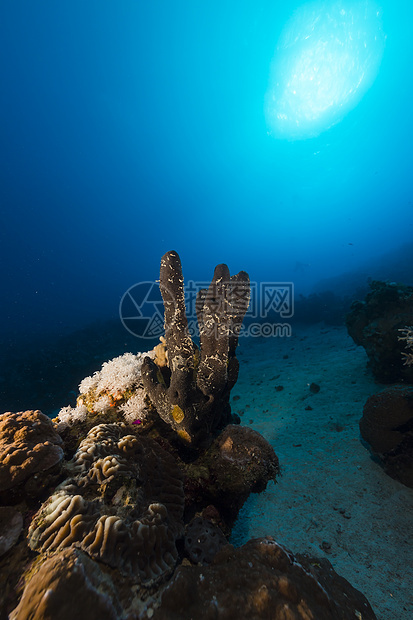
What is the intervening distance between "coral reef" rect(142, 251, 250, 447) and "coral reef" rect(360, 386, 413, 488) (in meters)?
3.14

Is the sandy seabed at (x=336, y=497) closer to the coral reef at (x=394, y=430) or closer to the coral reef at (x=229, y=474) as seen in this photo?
the coral reef at (x=394, y=430)

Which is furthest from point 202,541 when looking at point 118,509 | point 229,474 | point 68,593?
point 68,593

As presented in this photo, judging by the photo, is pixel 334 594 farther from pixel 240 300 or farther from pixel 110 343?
pixel 110 343

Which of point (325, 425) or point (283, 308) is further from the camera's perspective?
point (283, 308)

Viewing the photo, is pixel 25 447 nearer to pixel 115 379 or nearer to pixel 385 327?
pixel 115 379

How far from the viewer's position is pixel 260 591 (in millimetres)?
1285

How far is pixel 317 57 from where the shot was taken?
45844 mm

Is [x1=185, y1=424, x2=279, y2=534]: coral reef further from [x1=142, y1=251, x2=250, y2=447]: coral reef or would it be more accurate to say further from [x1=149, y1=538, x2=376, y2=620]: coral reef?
[x1=149, y1=538, x2=376, y2=620]: coral reef

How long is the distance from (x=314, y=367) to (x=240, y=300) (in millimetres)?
7693

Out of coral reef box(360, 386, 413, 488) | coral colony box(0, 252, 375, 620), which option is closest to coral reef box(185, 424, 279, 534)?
coral colony box(0, 252, 375, 620)

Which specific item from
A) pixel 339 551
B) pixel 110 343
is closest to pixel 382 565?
pixel 339 551

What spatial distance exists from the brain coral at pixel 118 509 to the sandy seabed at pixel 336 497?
1967 mm

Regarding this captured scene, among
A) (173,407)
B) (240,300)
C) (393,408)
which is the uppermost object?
(240,300)

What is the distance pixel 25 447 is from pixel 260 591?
1.95 m
